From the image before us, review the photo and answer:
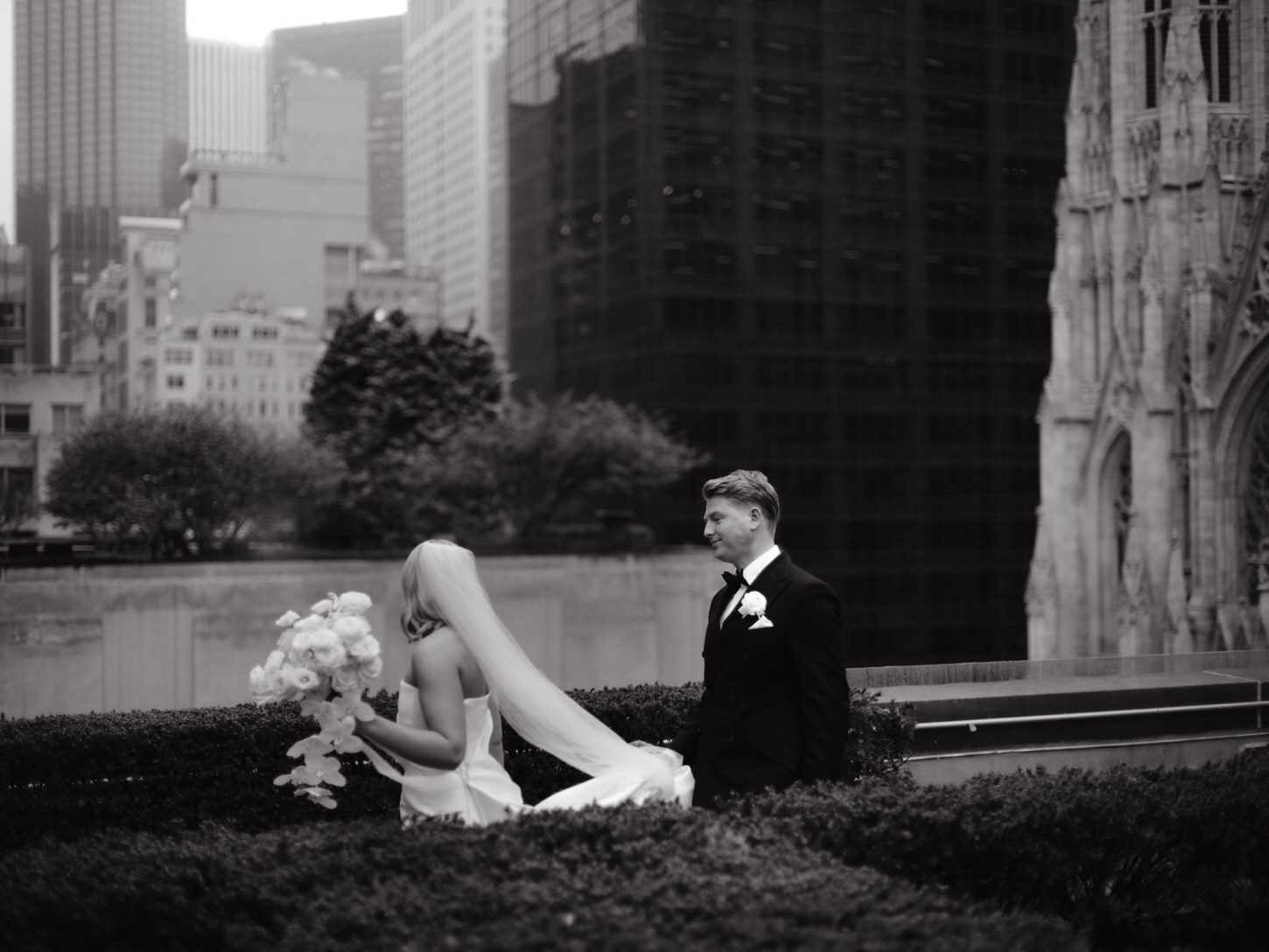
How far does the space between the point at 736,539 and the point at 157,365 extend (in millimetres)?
111744

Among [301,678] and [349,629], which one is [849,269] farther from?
[301,678]

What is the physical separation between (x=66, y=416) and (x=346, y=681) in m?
40.6

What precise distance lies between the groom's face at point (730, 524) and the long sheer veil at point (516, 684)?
979 millimetres

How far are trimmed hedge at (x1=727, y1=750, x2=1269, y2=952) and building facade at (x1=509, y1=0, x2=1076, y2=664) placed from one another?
5117cm

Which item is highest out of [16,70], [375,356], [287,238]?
[287,238]

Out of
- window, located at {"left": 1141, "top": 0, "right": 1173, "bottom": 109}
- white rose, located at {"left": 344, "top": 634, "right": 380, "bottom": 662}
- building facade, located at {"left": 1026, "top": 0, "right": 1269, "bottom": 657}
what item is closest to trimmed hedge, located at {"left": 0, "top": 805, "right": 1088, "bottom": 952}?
white rose, located at {"left": 344, "top": 634, "right": 380, "bottom": 662}

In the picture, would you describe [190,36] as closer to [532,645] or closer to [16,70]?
[16,70]

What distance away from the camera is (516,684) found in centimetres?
654

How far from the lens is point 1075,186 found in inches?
1668

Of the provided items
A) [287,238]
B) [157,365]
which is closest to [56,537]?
[157,365]

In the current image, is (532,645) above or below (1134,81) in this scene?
below

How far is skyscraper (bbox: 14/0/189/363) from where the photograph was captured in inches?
1758

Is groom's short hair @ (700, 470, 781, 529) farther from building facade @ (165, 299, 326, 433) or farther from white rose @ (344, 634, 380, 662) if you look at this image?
building facade @ (165, 299, 326, 433)

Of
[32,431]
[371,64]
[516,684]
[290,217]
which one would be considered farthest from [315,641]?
[371,64]
